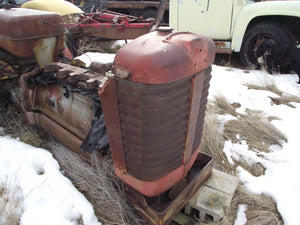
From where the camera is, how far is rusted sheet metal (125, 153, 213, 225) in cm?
147

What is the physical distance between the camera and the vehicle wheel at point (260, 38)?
163 inches

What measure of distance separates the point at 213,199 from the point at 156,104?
2.98ft

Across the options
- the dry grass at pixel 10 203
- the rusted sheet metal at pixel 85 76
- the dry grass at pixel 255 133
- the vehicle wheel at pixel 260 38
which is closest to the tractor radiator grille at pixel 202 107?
the rusted sheet metal at pixel 85 76

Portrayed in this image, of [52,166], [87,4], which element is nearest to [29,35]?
[52,166]

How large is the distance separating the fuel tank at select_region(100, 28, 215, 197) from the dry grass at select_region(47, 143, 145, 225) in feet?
0.83

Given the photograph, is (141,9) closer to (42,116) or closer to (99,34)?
(99,34)

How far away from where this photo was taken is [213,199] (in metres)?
1.75

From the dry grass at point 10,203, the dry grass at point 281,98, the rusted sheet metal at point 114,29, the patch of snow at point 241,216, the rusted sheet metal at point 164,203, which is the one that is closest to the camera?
the rusted sheet metal at point 164,203

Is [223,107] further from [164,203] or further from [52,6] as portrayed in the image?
[52,6]

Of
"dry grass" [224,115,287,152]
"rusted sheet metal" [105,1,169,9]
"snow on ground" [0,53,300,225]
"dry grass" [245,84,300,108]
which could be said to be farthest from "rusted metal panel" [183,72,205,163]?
"rusted sheet metal" [105,1,169,9]

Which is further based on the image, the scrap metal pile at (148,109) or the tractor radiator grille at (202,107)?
the tractor radiator grille at (202,107)

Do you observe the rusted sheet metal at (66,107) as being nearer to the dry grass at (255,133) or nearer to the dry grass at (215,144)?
the dry grass at (215,144)

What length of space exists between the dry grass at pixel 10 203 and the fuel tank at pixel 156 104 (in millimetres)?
719

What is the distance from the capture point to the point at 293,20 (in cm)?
441
